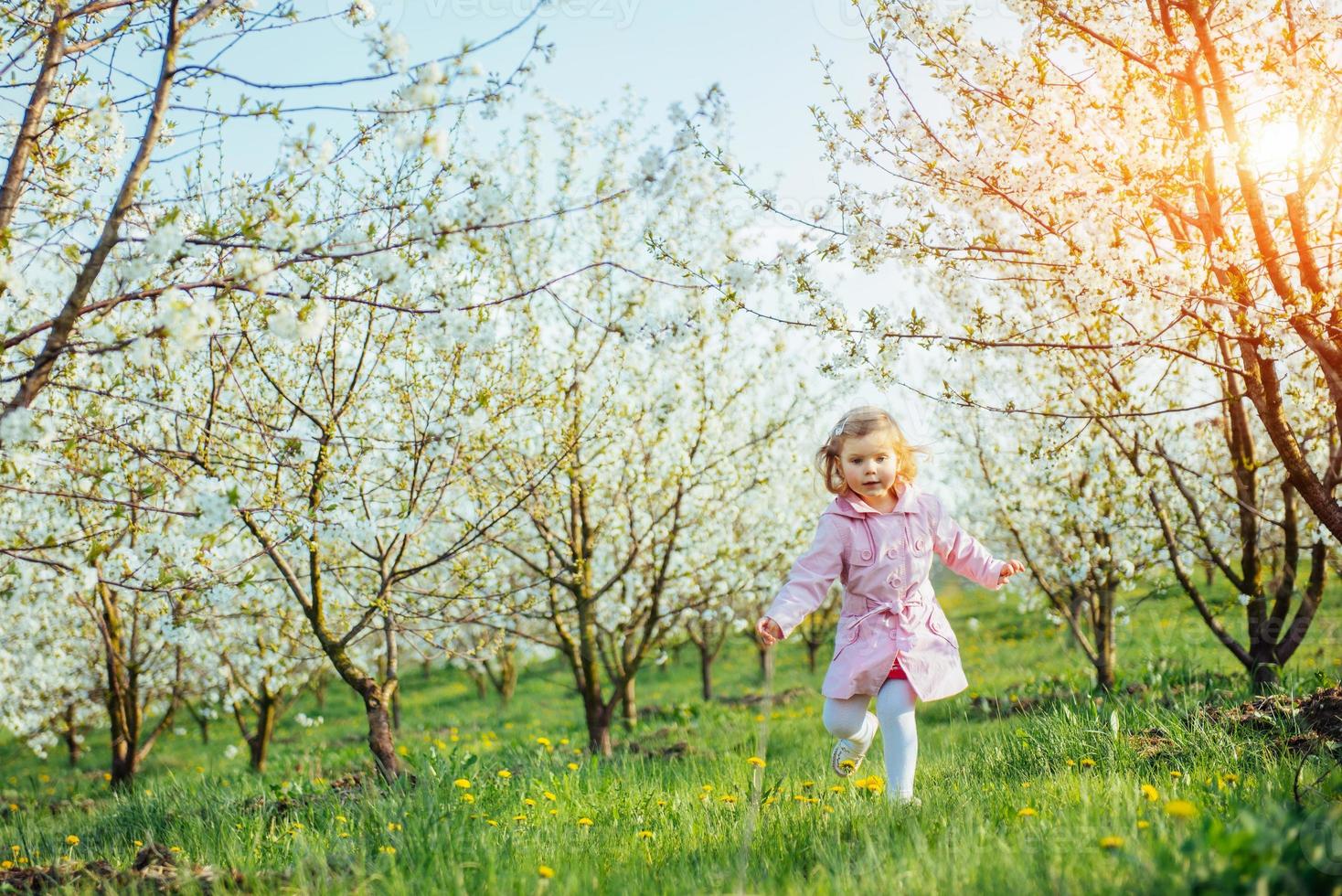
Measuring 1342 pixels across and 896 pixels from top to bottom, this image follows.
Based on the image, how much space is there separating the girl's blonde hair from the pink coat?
123mm

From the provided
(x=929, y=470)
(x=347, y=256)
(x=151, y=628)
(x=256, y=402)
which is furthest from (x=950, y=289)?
(x=151, y=628)

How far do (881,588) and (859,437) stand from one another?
62 cm

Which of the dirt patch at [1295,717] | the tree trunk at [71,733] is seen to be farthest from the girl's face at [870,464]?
the tree trunk at [71,733]

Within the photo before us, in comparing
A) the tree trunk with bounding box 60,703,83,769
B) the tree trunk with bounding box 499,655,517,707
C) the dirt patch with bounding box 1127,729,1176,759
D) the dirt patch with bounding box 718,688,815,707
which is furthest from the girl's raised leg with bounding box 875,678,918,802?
the tree trunk with bounding box 60,703,83,769

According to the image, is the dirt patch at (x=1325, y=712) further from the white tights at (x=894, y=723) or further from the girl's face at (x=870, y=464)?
the girl's face at (x=870, y=464)

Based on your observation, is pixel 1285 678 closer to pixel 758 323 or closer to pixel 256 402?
pixel 758 323

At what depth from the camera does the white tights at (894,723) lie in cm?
345

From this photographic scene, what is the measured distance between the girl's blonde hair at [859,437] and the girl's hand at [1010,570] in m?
0.58

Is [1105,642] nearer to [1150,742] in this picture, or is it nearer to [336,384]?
[1150,742]

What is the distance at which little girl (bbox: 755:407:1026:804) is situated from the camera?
354 cm

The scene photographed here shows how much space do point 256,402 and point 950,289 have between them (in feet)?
12.6

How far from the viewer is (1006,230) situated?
4.12m

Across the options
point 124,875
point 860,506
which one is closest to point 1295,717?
point 860,506

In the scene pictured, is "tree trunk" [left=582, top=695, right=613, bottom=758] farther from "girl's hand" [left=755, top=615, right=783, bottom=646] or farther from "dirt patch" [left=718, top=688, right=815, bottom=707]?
"dirt patch" [left=718, top=688, right=815, bottom=707]
